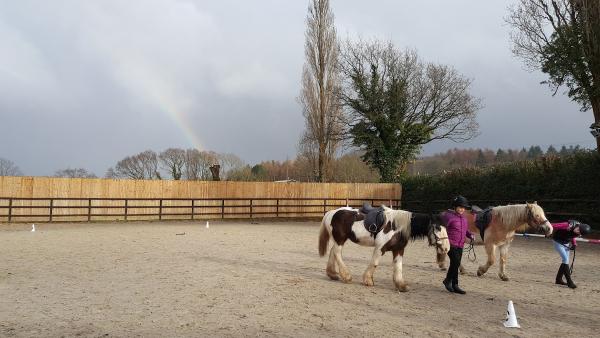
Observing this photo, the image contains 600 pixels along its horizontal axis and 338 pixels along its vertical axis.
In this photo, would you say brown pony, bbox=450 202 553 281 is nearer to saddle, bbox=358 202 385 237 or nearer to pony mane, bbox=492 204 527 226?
pony mane, bbox=492 204 527 226

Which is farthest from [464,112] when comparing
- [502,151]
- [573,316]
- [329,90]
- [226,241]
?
[502,151]

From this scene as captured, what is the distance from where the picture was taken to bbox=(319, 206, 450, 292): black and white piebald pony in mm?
6664

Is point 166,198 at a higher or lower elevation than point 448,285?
higher

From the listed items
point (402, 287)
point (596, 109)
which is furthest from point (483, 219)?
point (596, 109)

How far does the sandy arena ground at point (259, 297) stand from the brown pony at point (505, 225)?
36cm

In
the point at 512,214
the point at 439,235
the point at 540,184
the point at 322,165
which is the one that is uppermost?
the point at 322,165

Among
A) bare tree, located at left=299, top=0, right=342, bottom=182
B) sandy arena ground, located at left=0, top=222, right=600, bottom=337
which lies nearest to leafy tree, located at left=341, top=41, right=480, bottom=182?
bare tree, located at left=299, top=0, right=342, bottom=182

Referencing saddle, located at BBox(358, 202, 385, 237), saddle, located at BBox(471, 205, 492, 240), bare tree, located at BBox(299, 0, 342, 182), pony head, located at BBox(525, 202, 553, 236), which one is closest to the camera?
saddle, located at BBox(358, 202, 385, 237)

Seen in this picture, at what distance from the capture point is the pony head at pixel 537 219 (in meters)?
7.30

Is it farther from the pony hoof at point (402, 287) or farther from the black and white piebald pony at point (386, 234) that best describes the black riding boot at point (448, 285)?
the pony hoof at point (402, 287)

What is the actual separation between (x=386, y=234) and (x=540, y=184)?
1249 cm

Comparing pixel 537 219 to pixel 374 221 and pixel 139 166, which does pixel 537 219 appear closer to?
pixel 374 221

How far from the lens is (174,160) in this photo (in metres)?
49.9

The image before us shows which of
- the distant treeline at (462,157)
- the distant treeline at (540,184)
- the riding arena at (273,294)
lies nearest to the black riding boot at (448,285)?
the riding arena at (273,294)
